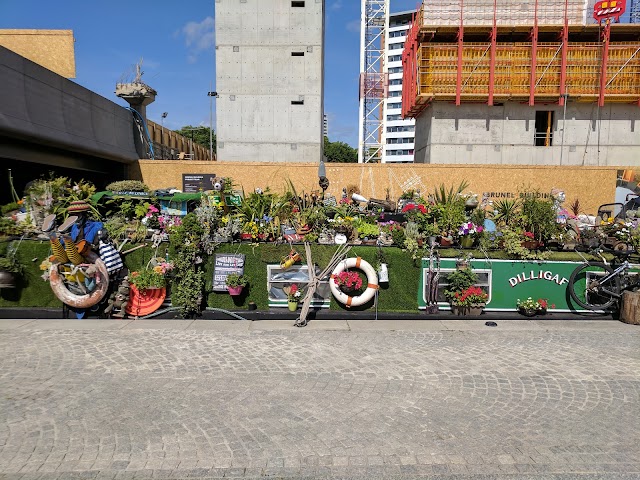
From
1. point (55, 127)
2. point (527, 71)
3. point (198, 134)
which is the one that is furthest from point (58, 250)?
point (198, 134)

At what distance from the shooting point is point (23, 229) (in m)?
9.87

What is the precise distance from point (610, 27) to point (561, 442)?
28.1m

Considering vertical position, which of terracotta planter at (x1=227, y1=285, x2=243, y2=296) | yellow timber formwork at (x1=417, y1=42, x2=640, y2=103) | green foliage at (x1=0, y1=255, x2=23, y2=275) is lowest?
terracotta planter at (x1=227, y1=285, x2=243, y2=296)

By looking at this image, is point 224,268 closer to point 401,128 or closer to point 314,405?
point 314,405

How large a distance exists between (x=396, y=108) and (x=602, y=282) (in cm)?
11746

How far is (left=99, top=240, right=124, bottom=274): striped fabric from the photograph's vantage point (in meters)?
9.09

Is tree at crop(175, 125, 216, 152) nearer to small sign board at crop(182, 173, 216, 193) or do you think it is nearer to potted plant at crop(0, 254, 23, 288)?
small sign board at crop(182, 173, 216, 193)

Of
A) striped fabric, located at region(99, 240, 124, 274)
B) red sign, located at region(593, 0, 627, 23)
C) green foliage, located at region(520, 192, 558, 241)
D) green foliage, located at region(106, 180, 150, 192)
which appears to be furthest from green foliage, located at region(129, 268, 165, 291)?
red sign, located at region(593, 0, 627, 23)

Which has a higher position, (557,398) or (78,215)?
(78,215)

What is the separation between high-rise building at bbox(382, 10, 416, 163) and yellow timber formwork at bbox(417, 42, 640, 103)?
91759mm

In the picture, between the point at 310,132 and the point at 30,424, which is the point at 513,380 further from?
the point at 310,132

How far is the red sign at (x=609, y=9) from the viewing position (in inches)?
949

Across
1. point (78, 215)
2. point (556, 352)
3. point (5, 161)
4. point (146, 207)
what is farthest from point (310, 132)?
point (556, 352)

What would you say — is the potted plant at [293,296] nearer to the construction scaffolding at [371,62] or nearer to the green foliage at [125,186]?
the green foliage at [125,186]
